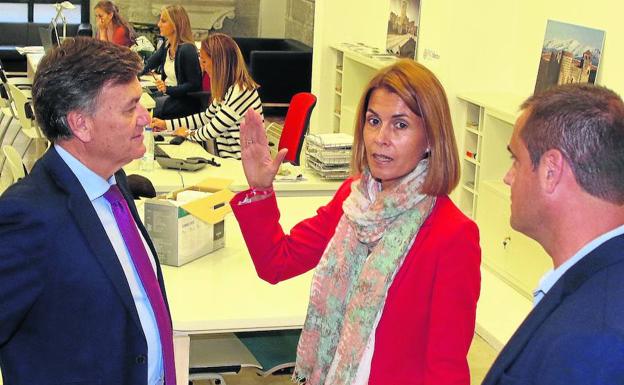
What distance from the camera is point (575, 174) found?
156 centimetres

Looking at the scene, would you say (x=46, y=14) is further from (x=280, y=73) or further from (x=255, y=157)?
(x=255, y=157)

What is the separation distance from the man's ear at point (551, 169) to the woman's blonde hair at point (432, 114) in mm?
739

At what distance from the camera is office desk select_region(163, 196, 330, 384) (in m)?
3.05

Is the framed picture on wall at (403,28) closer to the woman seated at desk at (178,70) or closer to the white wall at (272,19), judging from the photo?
the woman seated at desk at (178,70)

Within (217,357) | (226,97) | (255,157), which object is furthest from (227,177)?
(255,157)

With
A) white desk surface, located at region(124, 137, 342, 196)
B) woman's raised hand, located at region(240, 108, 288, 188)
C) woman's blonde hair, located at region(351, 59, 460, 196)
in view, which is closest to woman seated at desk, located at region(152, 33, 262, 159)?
white desk surface, located at region(124, 137, 342, 196)

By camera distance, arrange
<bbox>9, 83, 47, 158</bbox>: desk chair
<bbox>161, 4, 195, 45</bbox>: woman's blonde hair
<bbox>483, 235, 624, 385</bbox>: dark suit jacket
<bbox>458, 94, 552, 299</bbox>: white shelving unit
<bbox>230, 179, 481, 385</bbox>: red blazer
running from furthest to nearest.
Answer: <bbox>161, 4, 195, 45</bbox>: woman's blonde hair < <bbox>9, 83, 47, 158</bbox>: desk chair < <bbox>458, 94, 552, 299</bbox>: white shelving unit < <bbox>230, 179, 481, 385</bbox>: red blazer < <bbox>483, 235, 624, 385</bbox>: dark suit jacket

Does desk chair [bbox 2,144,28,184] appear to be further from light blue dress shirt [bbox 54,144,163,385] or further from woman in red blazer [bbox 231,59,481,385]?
light blue dress shirt [bbox 54,144,163,385]

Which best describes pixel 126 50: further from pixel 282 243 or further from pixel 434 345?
pixel 434 345

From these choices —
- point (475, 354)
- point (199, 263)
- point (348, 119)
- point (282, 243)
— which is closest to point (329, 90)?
point (348, 119)

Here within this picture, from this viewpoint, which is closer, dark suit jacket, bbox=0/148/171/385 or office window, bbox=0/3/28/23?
dark suit jacket, bbox=0/148/171/385

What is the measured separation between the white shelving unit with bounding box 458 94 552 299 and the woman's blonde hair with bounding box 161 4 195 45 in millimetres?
2863

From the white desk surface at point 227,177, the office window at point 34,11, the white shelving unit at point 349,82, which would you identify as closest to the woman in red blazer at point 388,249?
the white desk surface at point 227,177

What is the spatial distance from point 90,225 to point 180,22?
20.2ft
